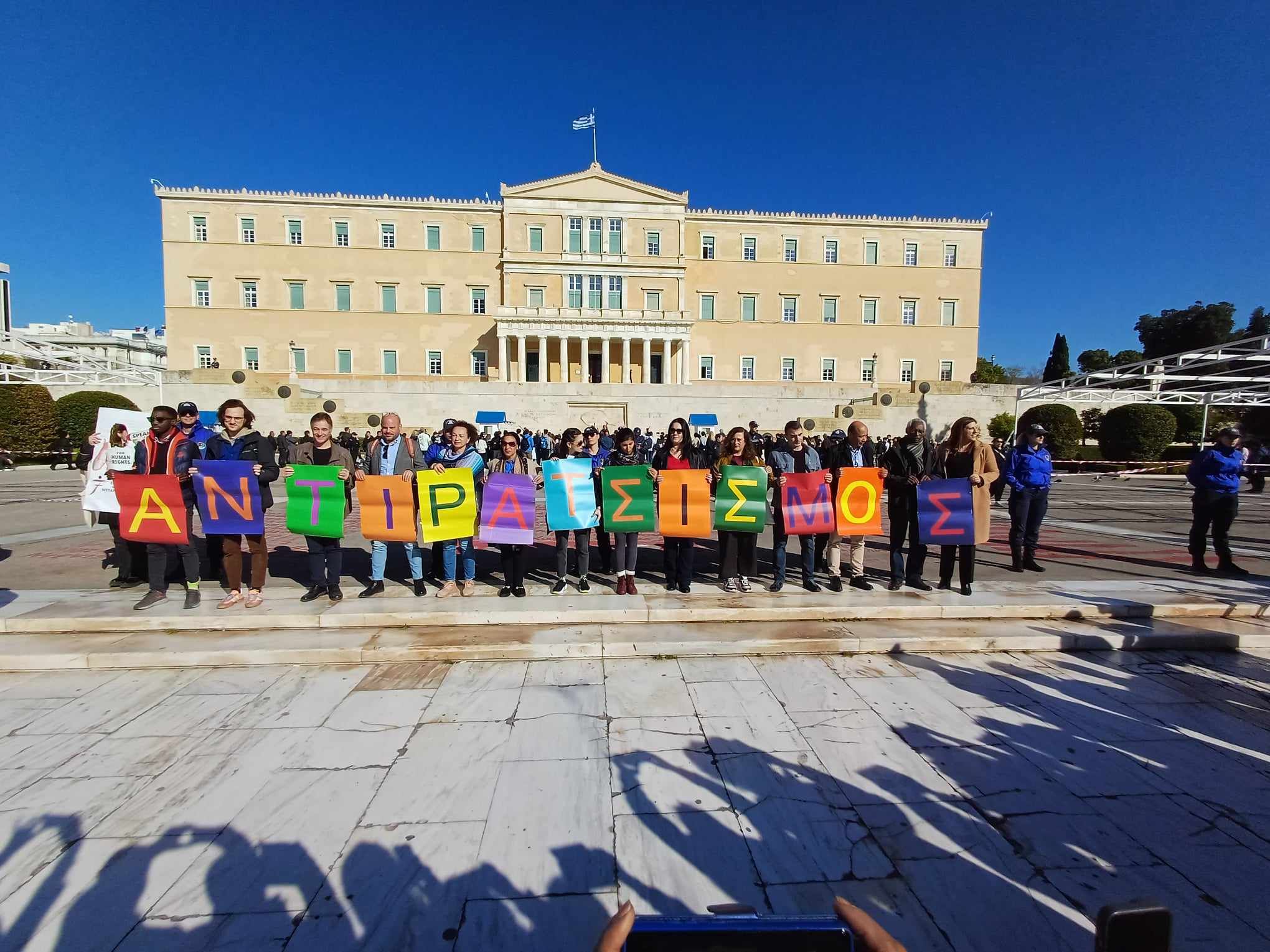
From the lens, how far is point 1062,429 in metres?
26.7

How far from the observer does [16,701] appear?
389 cm

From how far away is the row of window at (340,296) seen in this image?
42.9m

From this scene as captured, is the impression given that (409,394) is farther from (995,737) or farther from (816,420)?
(995,737)

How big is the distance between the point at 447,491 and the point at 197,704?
269 cm

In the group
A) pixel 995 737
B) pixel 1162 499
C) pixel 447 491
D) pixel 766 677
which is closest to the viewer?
pixel 995 737

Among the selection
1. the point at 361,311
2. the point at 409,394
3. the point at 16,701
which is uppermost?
the point at 361,311

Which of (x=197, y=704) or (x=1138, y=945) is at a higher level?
(x=1138, y=945)

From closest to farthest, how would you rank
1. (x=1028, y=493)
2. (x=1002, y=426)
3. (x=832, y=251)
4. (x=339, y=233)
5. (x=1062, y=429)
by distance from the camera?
(x=1028, y=493)
(x=1062, y=429)
(x=1002, y=426)
(x=339, y=233)
(x=832, y=251)

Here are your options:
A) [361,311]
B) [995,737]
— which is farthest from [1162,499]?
[361,311]

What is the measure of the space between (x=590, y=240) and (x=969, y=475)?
44.3 m

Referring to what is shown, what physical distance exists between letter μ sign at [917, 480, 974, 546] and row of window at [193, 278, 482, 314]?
146 ft

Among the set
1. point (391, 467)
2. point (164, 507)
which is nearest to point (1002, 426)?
point (391, 467)

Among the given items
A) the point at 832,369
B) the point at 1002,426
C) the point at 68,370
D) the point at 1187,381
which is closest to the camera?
the point at 1187,381

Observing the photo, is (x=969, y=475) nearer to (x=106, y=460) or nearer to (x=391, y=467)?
(x=391, y=467)
